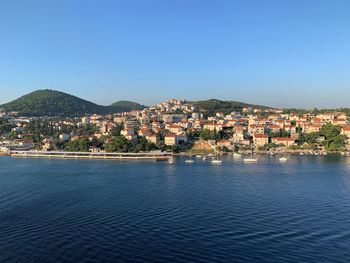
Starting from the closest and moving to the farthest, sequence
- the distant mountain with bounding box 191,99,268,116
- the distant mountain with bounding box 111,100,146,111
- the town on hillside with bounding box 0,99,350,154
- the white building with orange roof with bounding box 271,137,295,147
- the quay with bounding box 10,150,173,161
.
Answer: the quay with bounding box 10,150,173,161 < the town on hillside with bounding box 0,99,350,154 < the white building with orange roof with bounding box 271,137,295,147 < the distant mountain with bounding box 191,99,268,116 < the distant mountain with bounding box 111,100,146,111

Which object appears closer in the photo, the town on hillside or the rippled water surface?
the rippled water surface

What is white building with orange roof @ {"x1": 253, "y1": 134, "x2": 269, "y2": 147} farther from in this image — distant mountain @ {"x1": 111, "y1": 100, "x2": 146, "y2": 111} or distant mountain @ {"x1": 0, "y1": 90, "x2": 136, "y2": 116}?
distant mountain @ {"x1": 111, "y1": 100, "x2": 146, "y2": 111}

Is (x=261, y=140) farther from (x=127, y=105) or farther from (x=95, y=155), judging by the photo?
(x=127, y=105)

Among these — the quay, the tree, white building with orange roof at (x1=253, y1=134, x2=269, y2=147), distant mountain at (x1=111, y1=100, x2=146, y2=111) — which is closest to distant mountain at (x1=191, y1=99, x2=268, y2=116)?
white building with orange roof at (x1=253, y1=134, x2=269, y2=147)

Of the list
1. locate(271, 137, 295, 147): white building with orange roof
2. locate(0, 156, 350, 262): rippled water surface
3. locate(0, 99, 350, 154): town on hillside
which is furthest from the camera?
locate(271, 137, 295, 147): white building with orange roof

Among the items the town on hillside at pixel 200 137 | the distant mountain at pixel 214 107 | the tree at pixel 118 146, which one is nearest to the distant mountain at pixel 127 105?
the distant mountain at pixel 214 107

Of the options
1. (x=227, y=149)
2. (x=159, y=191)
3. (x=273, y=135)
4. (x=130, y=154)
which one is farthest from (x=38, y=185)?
(x=273, y=135)
